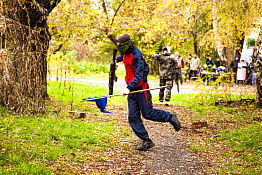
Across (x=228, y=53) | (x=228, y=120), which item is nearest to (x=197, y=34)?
(x=228, y=53)

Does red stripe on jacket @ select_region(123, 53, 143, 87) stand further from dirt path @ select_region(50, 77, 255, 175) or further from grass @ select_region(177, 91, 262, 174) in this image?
grass @ select_region(177, 91, 262, 174)

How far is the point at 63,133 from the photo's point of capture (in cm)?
592

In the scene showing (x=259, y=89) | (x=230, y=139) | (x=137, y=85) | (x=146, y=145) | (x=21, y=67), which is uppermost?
(x=21, y=67)

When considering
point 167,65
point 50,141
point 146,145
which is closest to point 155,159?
point 146,145

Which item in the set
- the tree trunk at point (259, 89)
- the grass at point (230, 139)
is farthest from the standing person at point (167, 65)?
the tree trunk at point (259, 89)

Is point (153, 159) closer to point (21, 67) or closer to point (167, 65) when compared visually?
point (21, 67)

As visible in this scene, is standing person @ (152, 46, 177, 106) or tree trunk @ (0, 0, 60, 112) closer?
tree trunk @ (0, 0, 60, 112)

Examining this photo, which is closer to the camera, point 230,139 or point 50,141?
point 50,141

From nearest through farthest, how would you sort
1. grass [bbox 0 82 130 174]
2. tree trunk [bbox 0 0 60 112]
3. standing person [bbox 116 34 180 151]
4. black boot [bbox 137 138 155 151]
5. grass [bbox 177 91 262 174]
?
grass [bbox 0 82 130 174]
grass [bbox 177 91 262 174]
standing person [bbox 116 34 180 151]
black boot [bbox 137 138 155 151]
tree trunk [bbox 0 0 60 112]

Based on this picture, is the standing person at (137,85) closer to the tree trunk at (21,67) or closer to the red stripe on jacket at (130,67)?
the red stripe on jacket at (130,67)

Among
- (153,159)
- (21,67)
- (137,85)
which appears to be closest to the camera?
(153,159)

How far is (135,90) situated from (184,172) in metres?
1.77

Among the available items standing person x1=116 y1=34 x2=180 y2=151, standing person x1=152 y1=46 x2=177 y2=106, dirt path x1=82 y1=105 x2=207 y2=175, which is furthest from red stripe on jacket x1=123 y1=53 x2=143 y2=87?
standing person x1=152 y1=46 x2=177 y2=106

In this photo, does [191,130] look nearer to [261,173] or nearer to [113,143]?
[113,143]
